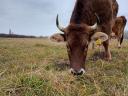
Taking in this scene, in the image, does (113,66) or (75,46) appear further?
(113,66)

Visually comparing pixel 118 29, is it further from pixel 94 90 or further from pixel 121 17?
pixel 94 90

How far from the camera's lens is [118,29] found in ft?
70.0

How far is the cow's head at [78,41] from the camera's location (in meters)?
8.38

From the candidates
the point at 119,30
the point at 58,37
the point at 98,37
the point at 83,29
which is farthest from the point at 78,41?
the point at 119,30

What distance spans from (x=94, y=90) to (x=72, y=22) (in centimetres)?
349

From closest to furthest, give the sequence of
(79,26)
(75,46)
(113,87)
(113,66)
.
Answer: (113,87) → (75,46) → (79,26) → (113,66)

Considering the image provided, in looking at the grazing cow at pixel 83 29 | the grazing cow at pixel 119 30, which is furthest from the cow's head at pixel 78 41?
the grazing cow at pixel 119 30

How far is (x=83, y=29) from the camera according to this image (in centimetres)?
923

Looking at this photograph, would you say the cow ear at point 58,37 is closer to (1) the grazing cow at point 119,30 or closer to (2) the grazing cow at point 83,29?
(2) the grazing cow at point 83,29

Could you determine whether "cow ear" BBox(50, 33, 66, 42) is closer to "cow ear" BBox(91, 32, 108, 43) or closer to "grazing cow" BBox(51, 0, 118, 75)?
"grazing cow" BBox(51, 0, 118, 75)

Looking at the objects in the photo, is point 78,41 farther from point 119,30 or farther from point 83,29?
point 119,30

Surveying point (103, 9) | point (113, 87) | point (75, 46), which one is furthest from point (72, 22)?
point (113, 87)

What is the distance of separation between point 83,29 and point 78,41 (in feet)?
1.95

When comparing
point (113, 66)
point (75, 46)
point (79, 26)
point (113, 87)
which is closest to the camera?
point (113, 87)
